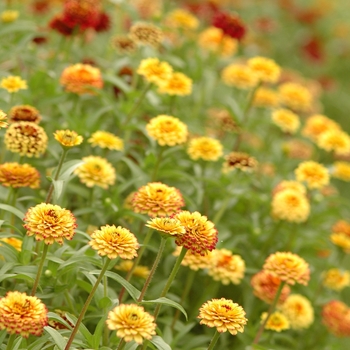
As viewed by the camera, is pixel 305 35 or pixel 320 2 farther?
pixel 320 2

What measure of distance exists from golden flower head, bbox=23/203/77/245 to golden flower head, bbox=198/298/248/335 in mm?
409

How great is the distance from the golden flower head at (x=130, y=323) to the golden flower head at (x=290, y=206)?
51.6 inches

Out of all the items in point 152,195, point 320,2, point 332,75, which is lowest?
point 332,75

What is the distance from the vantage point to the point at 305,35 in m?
6.82

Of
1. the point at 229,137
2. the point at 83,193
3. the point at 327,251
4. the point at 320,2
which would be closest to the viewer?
the point at 83,193

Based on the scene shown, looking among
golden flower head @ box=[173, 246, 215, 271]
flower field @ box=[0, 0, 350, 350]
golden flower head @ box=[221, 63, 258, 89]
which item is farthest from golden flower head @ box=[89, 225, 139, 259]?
golden flower head @ box=[221, 63, 258, 89]

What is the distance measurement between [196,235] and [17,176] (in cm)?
71

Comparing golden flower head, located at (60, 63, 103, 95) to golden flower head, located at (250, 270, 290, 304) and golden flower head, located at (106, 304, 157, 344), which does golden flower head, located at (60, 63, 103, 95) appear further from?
golden flower head, located at (106, 304, 157, 344)

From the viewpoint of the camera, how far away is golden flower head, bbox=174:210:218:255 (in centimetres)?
164

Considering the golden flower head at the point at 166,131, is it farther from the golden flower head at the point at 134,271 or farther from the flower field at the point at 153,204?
the golden flower head at the point at 134,271

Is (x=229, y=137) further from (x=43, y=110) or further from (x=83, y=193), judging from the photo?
(x=83, y=193)

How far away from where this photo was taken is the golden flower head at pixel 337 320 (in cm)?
268

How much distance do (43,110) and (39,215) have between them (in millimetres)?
1534

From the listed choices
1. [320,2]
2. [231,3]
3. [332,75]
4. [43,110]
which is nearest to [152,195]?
[43,110]
